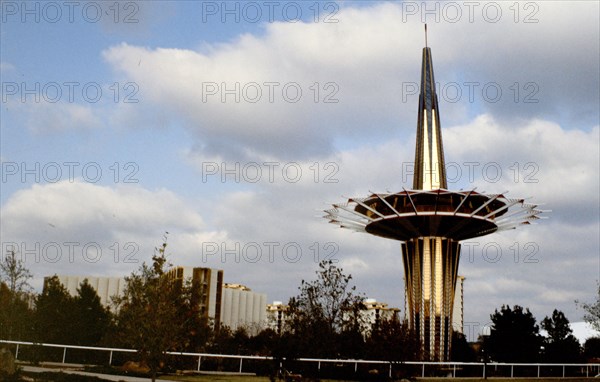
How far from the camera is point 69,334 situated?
51156mm

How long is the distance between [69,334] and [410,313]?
127 ft

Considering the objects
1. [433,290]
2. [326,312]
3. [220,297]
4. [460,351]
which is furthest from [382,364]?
[220,297]

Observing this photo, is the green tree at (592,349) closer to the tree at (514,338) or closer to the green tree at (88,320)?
the tree at (514,338)

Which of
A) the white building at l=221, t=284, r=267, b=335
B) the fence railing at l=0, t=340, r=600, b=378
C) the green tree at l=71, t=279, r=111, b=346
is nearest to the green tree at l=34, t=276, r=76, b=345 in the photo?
the green tree at l=71, t=279, r=111, b=346

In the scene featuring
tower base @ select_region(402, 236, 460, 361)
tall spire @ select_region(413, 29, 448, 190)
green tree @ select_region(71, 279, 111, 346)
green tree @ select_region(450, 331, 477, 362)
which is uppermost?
tall spire @ select_region(413, 29, 448, 190)

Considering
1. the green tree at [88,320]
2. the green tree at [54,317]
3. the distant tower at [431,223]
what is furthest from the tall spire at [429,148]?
the green tree at [54,317]

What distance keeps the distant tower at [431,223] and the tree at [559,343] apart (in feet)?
35.1

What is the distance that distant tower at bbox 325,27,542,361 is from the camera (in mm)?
70375

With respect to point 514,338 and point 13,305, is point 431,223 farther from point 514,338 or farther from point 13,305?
point 13,305

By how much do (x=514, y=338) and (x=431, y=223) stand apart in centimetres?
1668

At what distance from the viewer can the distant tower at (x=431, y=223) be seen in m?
70.4

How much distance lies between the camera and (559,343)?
2363 inches

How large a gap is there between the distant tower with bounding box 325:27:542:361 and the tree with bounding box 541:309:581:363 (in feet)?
35.1

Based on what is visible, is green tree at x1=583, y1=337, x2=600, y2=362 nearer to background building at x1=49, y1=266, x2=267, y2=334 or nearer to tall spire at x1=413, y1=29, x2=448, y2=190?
tall spire at x1=413, y1=29, x2=448, y2=190
